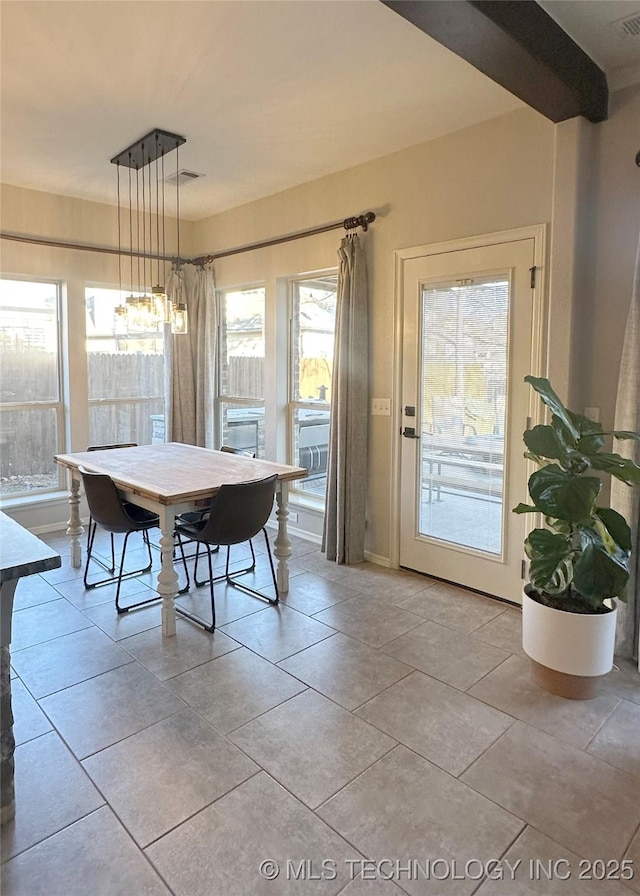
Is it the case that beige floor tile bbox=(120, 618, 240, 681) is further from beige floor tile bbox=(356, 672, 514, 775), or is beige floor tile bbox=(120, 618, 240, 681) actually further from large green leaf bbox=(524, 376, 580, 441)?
large green leaf bbox=(524, 376, 580, 441)

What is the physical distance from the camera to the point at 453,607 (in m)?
3.35

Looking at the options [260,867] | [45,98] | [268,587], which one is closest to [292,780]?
[260,867]

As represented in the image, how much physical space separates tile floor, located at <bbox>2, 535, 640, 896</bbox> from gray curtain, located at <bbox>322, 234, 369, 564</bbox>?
896 mm

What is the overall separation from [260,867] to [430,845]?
0.50 meters

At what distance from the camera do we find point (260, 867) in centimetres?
164

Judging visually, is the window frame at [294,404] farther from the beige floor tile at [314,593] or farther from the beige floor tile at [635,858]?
the beige floor tile at [635,858]

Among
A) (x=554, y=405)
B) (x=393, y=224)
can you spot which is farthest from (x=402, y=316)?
(x=554, y=405)

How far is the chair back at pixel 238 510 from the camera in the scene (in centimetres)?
298

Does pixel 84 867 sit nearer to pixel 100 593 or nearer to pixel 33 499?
pixel 100 593

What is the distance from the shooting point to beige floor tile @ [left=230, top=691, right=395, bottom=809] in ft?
6.45

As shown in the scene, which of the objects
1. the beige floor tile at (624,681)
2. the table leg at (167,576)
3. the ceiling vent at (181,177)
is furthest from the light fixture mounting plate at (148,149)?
the beige floor tile at (624,681)

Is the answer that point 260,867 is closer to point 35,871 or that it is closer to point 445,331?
point 35,871

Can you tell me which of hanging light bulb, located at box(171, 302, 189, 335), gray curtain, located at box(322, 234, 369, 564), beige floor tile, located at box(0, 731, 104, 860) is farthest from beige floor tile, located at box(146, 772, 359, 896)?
hanging light bulb, located at box(171, 302, 189, 335)

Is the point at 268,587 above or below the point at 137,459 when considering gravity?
below
